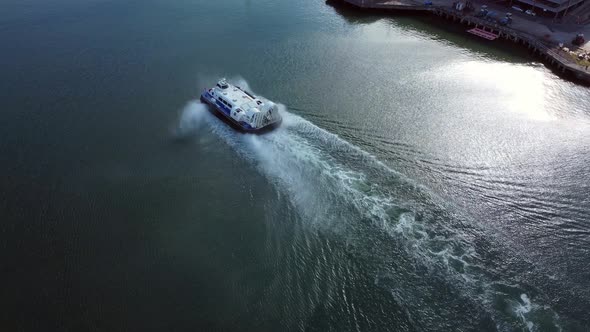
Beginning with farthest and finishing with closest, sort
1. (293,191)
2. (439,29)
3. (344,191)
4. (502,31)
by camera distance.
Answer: (439,29), (502,31), (293,191), (344,191)

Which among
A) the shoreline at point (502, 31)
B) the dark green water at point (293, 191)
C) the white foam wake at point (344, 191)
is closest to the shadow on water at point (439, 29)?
the shoreline at point (502, 31)

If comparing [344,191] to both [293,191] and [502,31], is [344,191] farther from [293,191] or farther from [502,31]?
[502,31]

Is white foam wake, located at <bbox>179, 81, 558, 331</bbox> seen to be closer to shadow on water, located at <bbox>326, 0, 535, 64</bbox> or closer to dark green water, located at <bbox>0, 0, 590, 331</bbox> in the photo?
dark green water, located at <bbox>0, 0, 590, 331</bbox>

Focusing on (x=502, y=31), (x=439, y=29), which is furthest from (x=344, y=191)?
(x=502, y=31)

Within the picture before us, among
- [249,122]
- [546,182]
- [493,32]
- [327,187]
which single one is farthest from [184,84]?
[493,32]

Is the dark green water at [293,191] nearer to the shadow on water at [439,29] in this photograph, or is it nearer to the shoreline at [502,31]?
the shadow on water at [439,29]

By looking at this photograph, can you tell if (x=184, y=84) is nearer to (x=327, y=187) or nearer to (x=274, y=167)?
(x=274, y=167)
